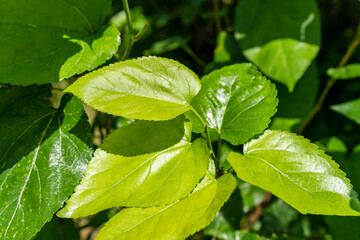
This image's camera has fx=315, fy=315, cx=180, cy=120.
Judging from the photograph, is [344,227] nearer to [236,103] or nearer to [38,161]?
[236,103]

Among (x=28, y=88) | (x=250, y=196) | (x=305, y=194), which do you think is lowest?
(x=250, y=196)

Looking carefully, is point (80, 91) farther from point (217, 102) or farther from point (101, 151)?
point (217, 102)

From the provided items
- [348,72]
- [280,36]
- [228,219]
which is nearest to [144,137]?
[228,219]

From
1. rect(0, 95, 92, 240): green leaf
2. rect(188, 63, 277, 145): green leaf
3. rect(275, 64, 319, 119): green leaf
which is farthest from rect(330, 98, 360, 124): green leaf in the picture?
rect(0, 95, 92, 240): green leaf

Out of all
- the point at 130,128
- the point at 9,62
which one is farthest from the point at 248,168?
the point at 9,62

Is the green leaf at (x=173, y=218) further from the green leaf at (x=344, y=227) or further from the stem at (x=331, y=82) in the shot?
the stem at (x=331, y=82)

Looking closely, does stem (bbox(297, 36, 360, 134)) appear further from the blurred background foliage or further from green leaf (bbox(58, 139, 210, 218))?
green leaf (bbox(58, 139, 210, 218))
